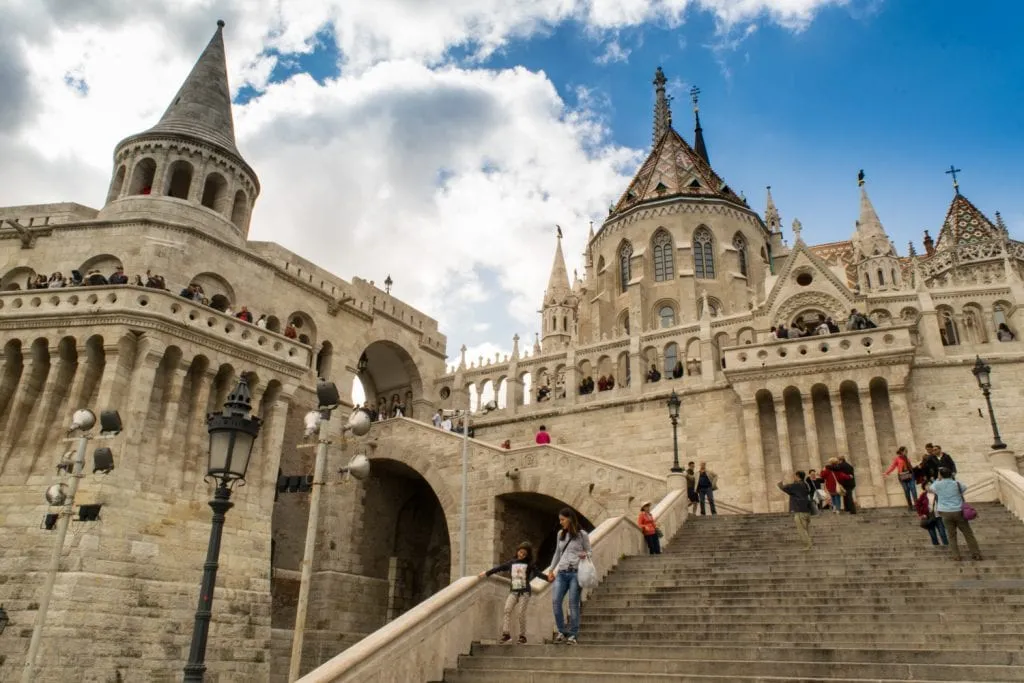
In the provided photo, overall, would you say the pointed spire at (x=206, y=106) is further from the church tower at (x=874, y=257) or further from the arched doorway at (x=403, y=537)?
the church tower at (x=874, y=257)

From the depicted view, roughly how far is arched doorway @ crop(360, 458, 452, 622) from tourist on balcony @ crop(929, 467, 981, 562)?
604 inches

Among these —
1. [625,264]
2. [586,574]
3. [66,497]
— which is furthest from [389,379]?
[586,574]

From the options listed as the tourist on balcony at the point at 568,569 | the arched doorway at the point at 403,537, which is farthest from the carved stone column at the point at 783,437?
the tourist on balcony at the point at 568,569

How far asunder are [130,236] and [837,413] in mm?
19758

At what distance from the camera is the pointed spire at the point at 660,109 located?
50588 mm

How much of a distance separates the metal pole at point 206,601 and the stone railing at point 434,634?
105 cm

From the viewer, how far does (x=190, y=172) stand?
2414cm

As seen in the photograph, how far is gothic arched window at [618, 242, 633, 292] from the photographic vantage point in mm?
38906

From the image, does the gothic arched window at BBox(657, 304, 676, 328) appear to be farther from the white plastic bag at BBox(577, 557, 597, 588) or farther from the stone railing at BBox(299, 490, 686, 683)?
the white plastic bag at BBox(577, 557, 597, 588)

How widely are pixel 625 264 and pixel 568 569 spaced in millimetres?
31030

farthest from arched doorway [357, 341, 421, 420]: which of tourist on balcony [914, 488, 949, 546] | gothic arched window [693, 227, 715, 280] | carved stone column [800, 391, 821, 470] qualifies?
tourist on balcony [914, 488, 949, 546]

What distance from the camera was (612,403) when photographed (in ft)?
82.7

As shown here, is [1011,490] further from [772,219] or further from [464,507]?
[772,219]

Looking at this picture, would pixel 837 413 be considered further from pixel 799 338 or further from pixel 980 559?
pixel 980 559
